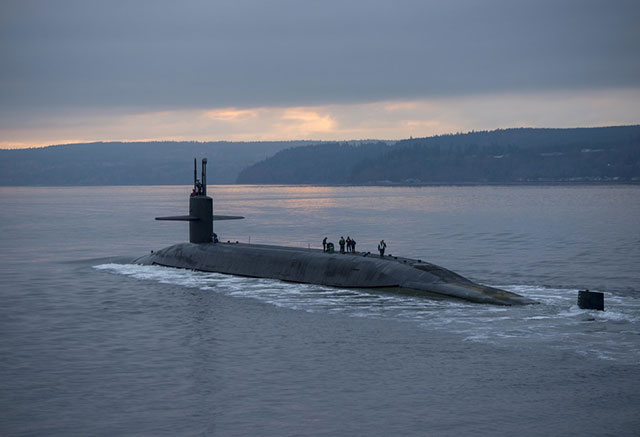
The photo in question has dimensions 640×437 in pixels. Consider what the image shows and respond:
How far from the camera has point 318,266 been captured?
142 feet

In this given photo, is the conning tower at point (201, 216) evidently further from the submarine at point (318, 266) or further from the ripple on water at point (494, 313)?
the ripple on water at point (494, 313)

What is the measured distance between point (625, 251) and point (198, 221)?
1392 inches

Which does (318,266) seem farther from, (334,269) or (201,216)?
(201,216)

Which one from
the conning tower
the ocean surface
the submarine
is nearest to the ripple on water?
the ocean surface

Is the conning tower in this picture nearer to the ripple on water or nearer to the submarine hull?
the submarine hull

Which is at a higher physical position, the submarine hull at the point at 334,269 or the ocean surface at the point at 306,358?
the submarine hull at the point at 334,269

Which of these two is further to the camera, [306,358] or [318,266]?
[318,266]

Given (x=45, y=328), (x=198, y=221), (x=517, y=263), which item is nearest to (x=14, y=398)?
(x=45, y=328)

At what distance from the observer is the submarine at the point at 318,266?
3731 cm

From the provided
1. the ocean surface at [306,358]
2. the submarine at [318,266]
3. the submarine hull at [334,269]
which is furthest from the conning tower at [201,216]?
the ocean surface at [306,358]

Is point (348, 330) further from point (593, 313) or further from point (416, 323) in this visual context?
point (593, 313)

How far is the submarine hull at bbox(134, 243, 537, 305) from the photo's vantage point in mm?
37156

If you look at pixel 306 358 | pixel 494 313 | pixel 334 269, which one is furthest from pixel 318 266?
pixel 306 358

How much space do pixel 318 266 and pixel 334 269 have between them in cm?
128
